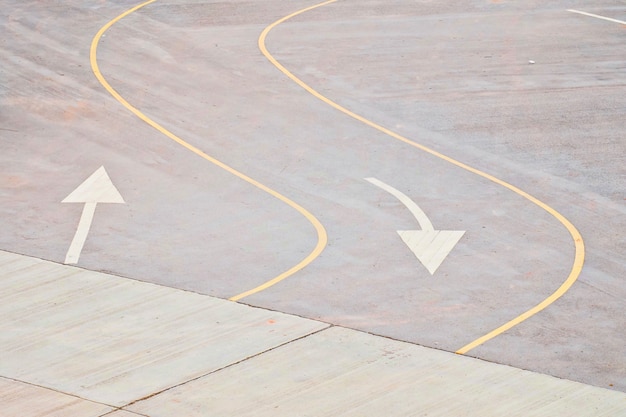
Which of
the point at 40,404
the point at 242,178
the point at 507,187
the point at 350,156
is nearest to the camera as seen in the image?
the point at 40,404

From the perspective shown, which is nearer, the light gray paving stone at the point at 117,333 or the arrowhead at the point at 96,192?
the light gray paving stone at the point at 117,333

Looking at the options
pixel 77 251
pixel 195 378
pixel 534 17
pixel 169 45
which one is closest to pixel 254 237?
pixel 77 251

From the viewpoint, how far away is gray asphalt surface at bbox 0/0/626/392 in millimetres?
13617

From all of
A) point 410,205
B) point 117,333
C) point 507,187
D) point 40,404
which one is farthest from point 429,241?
point 40,404

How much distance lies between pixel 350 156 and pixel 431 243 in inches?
162

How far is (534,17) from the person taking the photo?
29.2m

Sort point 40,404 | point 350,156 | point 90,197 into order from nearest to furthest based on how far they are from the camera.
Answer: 1. point 40,404
2. point 90,197
3. point 350,156

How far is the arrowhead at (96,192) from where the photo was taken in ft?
56.2

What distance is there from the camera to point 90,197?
679 inches


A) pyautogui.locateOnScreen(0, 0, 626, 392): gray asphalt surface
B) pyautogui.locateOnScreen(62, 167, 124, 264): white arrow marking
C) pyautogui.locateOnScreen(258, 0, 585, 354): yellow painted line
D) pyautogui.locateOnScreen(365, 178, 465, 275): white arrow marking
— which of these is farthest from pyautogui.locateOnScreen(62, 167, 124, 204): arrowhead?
pyautogui.locateOnScreen(258, 0, 585, 354): yellow painted line

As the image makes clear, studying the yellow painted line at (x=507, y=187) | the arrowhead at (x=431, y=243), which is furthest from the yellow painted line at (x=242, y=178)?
the yellow painted line at (x=507, y=187)

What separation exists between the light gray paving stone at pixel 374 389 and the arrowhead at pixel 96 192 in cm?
620

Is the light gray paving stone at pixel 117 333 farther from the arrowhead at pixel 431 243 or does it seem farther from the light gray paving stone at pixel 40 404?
the arrowhead at pixel 431 243

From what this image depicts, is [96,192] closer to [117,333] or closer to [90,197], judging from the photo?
[90,197]
